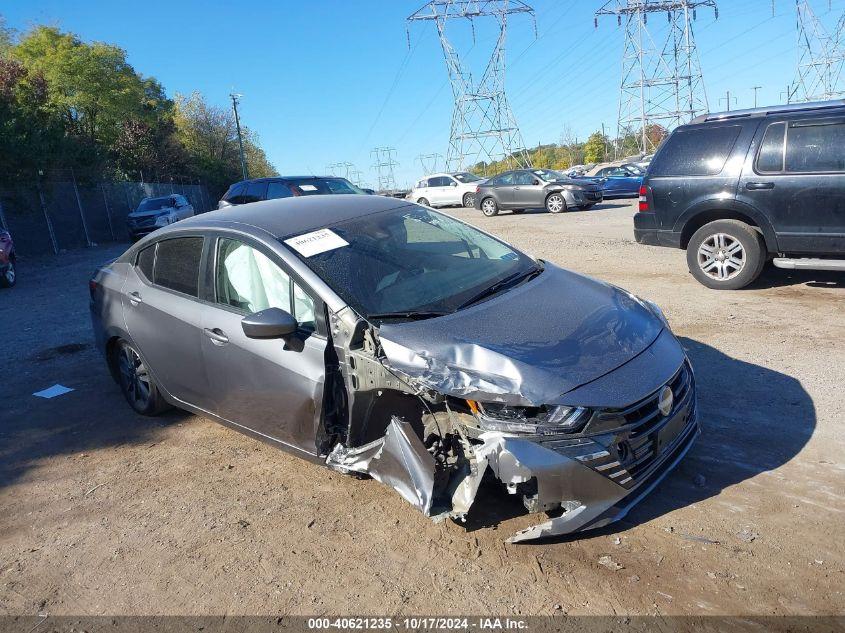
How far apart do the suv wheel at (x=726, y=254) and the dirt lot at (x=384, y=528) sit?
2.04 meters

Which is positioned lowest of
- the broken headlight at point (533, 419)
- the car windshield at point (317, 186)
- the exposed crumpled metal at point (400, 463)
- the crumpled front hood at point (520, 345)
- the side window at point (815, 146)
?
the exposed crumpled metal at point (400, 463)

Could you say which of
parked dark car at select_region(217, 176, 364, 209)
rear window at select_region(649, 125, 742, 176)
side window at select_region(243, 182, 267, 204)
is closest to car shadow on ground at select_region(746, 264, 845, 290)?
rear window at select_region(649, 125, 742, 176)

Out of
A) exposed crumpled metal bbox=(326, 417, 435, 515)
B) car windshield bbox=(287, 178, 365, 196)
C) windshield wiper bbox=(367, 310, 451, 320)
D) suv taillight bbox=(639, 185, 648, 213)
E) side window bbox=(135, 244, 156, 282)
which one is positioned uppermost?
car windshield bbox=(287, 178, 365, 196)

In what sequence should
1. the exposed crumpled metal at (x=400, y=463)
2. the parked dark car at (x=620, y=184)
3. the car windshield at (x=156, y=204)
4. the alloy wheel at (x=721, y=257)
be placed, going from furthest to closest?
the parked dark car at (x=620, y=184)
the car windshield at (x=156, y=204)
the alloy wheel at (x=721, y=257)
the exposed crumpled metal at (x=400, y=463)

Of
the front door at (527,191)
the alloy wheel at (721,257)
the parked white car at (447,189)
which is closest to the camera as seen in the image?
the alloy wheel at (721,257)

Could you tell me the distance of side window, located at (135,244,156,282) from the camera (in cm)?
471

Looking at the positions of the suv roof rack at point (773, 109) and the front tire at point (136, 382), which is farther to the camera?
the suv roof rack at point (773, 109)

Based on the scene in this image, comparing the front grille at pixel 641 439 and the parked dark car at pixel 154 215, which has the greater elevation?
the parked dark car at pixel 154 215

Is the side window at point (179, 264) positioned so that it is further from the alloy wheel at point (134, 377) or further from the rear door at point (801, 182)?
the rear door at point (801, 182)

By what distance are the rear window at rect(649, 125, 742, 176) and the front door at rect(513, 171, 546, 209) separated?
13.1 metres

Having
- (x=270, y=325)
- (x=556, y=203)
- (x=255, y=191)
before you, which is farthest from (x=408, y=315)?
(x=556, y=203)

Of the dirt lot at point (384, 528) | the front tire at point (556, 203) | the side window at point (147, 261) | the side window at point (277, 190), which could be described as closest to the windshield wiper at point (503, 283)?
the dirt lot at point (384, 528)

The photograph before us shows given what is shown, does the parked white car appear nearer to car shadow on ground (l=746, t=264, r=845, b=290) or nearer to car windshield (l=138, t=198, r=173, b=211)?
car windshield (l=138, t=198, r=173, b=211)

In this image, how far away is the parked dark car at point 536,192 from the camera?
66.7 feet
